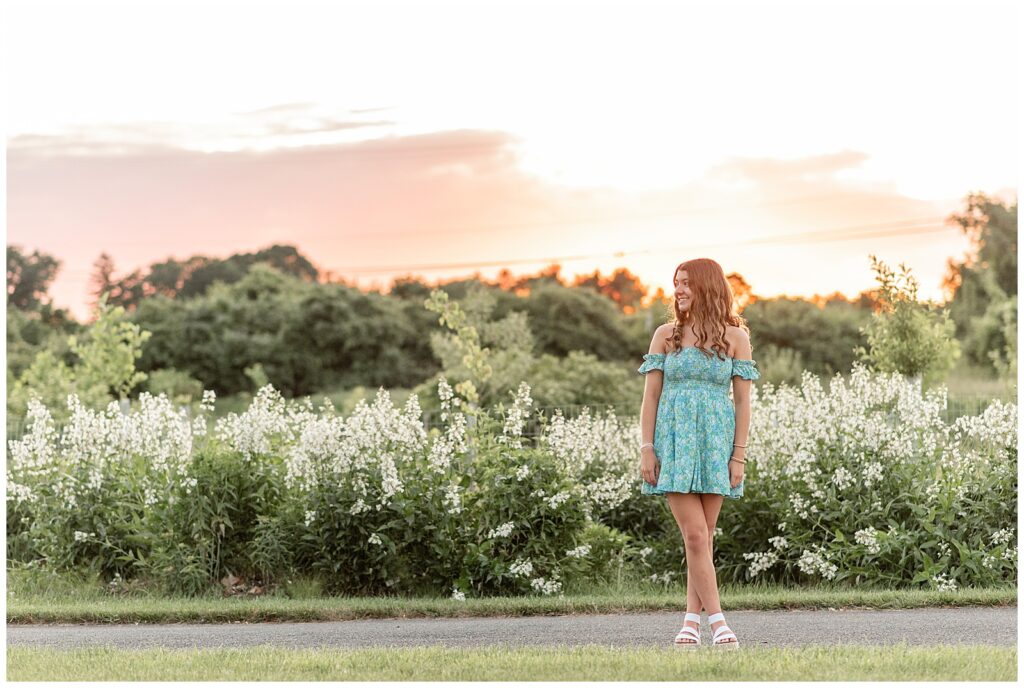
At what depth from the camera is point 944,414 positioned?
10.5 m

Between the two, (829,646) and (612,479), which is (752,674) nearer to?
(829,646)

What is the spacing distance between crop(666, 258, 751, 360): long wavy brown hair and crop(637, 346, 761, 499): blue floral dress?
0.18 feet

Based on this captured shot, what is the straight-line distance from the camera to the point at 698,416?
6375 millimetres

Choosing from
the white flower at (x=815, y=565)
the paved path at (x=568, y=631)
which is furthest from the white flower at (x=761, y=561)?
the paved path at (x=568, y=631)

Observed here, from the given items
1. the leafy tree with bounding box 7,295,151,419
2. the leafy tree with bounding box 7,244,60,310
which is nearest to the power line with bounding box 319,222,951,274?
the leafy tree with bounding box 7,244,60,310

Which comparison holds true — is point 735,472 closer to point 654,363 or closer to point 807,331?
point 654,363

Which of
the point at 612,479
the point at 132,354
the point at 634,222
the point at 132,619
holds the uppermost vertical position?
the point at 634,222

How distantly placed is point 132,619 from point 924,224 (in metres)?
33.5

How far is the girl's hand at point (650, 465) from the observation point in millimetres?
6348

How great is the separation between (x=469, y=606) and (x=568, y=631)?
1.13m

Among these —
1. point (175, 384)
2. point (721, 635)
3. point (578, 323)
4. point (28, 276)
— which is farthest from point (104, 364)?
point (28, 276)

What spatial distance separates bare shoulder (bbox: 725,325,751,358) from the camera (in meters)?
6.40

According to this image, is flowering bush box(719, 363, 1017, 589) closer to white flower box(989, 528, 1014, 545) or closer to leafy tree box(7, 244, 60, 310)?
white flower box(989, 528, 1014, 545)

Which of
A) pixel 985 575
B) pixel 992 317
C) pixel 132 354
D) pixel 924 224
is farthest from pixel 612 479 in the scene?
pixel 992 317
